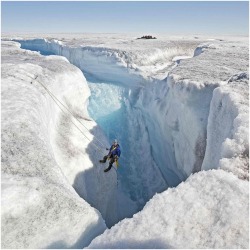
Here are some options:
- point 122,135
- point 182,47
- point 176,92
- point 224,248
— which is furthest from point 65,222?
point 182,47

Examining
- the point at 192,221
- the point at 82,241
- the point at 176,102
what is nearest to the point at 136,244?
the point at 192,221

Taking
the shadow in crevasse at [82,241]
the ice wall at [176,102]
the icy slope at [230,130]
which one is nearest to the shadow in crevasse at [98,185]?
the ice wall at [176,102]

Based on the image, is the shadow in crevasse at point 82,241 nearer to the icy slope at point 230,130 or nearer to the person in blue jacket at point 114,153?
the icy slope at point 230,130

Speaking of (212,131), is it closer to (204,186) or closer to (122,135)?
(204,186)

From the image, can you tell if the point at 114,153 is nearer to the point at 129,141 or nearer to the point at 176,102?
the point at 176,102

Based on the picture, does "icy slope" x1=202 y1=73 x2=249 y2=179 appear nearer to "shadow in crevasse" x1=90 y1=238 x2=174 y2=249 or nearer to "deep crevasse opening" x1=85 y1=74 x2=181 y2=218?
"shadow in crevasse" x1=90 y1=238 x2=174 y2=249
